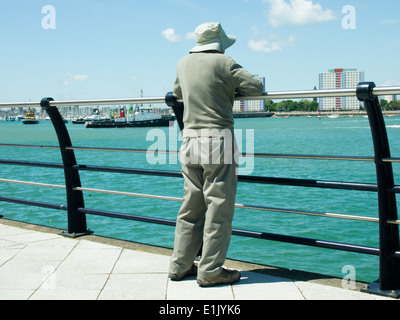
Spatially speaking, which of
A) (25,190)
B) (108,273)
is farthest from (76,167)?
(25,190)

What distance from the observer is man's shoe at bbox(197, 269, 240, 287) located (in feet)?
10.8

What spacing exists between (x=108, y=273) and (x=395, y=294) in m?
2.03

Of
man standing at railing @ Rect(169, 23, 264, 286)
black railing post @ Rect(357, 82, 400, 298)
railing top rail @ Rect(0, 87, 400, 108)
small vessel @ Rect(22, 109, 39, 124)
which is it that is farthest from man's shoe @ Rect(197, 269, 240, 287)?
small vessel @ Rect(22, 109, 39, 124)

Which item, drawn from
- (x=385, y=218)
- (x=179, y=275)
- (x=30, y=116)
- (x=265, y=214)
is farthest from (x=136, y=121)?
(x=385, y=218)

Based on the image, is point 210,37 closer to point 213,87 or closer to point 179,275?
point 213,87

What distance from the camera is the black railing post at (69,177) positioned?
15.3ft

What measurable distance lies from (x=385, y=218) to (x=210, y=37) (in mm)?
1686

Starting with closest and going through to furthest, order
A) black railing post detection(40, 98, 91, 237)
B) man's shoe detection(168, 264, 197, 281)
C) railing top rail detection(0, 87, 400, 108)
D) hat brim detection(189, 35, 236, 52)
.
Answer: railing top rail detection(0, 87, 400, 108), hat brim detection(189, 35, 236, 52), man's shoe detection(168, 264, 197, 281), black railing post detection(40, 98, 91, 237)

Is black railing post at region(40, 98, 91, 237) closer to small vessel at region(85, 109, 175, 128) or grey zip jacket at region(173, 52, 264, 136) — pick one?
grey zip jacket at region(173, 52, 264, 136)

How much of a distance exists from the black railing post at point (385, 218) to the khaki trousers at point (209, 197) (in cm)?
94

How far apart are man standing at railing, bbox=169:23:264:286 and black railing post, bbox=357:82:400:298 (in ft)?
2.74

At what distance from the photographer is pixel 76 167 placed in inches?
186

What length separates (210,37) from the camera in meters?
3.28
